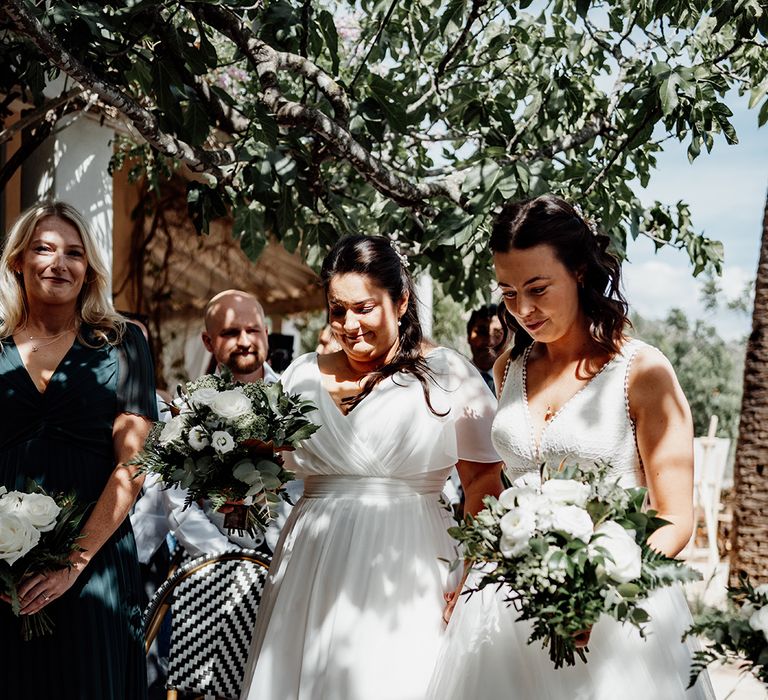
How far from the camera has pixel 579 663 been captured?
8.01 ft

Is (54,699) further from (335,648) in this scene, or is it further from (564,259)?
(564,259)

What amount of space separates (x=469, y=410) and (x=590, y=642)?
3.19 feet

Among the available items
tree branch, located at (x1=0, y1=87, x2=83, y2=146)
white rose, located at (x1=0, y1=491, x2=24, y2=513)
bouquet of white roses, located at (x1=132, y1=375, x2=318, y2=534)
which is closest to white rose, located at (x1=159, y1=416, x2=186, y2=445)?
bouquet of white roses, located at (x1=132, y1=375, x2=318, y2=534)

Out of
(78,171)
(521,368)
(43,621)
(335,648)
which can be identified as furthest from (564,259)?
(78,171)

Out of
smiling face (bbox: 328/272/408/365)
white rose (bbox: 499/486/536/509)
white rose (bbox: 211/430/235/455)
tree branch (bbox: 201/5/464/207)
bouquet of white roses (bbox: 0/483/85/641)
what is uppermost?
tree branch (bbox: 201/5/464/207)

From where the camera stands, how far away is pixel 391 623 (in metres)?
2.95

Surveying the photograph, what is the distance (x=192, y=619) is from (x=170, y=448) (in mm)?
748

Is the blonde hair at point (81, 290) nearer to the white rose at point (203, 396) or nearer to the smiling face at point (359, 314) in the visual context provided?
the white rose at point (203, 396)

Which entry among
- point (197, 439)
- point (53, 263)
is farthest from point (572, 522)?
point (53, 263)

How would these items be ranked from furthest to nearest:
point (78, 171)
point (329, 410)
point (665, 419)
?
1. point (78, 171)
2. point (329, 410)
3. point (665, 419)

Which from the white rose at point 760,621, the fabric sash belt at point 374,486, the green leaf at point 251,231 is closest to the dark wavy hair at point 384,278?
the fabric sash belt at point 374,486

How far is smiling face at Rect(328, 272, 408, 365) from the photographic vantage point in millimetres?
3115

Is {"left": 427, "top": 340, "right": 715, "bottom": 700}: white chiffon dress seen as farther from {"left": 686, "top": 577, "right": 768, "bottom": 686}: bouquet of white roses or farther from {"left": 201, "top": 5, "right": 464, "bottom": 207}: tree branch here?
{"left": 201, "top": 5, "right": 464, "bottom": 207}: tree branch

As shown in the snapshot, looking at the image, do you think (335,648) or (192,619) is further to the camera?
(192,619)
